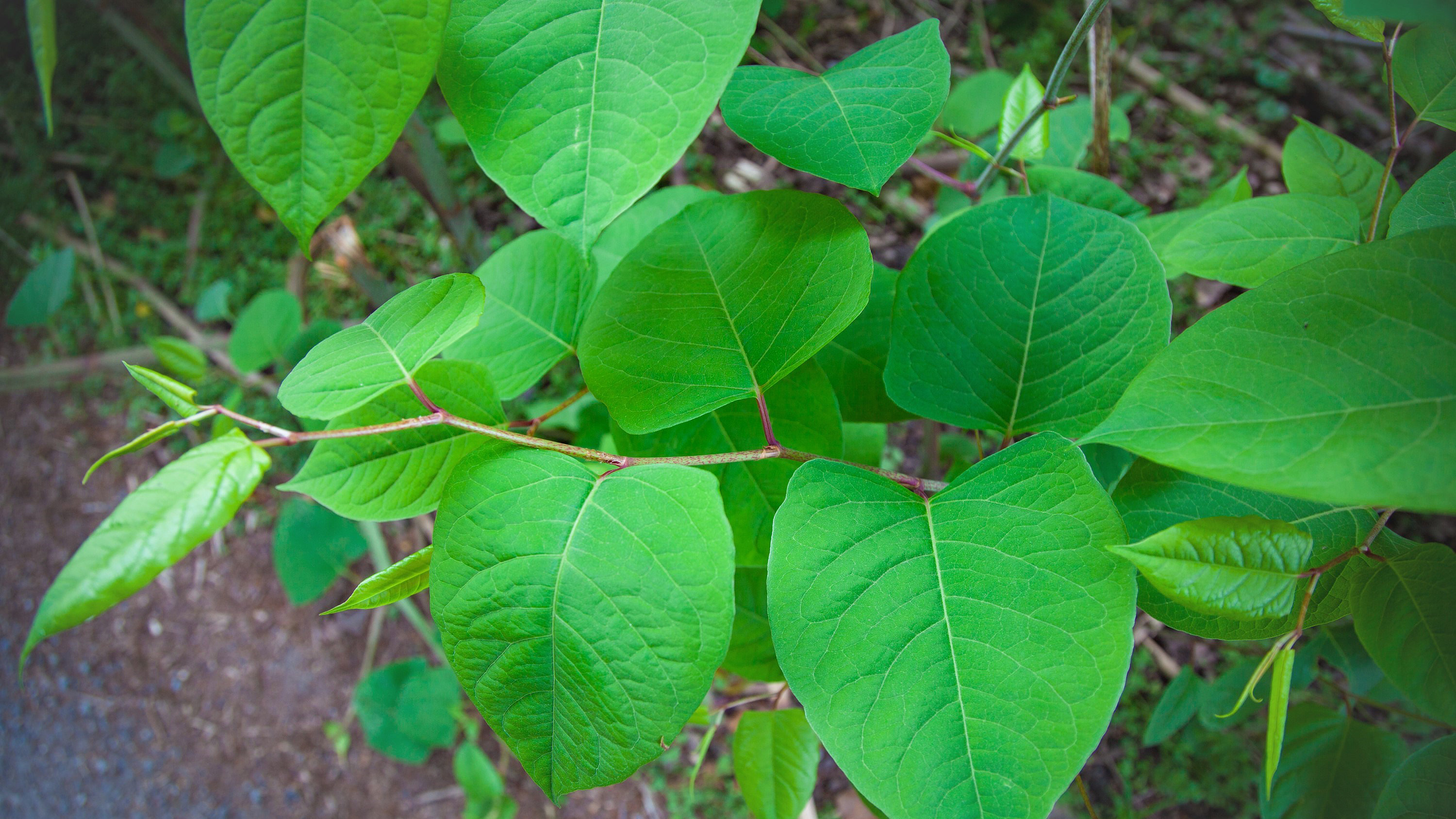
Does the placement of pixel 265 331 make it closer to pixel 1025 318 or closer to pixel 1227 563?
pixel 1025 318

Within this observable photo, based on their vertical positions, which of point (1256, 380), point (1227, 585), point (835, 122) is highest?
point (835, 122)

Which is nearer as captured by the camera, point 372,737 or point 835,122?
point 835,122

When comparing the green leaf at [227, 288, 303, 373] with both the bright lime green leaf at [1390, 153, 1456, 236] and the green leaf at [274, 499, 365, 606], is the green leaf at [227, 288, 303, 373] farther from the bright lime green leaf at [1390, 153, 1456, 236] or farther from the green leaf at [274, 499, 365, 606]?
the bright lime green leaf at [1390, 153, 1456, 236]

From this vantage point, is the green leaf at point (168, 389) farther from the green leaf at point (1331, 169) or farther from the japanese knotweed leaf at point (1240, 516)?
the green leaf at point (1331, 169)

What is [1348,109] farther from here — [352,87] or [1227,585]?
[352,87]

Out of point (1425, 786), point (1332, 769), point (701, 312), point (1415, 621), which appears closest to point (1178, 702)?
point (1332, 769)

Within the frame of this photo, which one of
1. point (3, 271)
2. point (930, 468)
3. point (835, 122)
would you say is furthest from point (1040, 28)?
point (3, 271)

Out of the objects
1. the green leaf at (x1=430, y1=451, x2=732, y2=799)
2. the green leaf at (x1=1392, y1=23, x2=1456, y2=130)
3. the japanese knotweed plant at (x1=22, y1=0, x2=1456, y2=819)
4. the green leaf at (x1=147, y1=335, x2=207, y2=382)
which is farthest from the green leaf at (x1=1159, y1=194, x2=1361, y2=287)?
the green leaf at (x1=147, y1=335, x2=207, y2=382)

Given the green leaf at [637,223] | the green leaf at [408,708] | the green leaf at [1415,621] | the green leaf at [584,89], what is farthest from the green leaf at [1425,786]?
the green leaf at [408,708]
